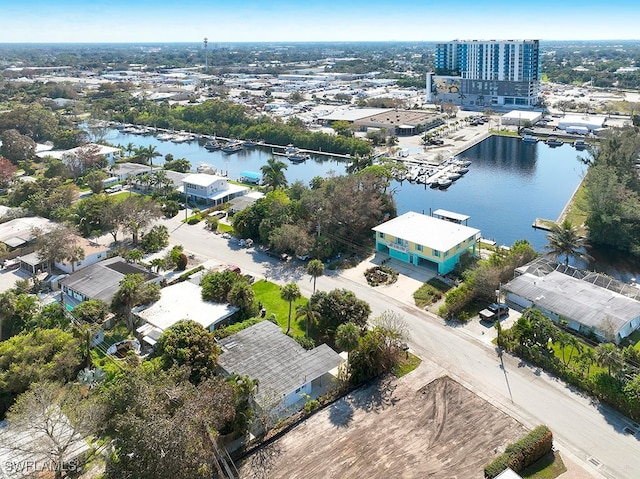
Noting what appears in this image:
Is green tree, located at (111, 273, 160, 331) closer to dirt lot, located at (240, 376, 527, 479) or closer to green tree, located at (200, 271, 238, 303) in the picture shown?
green tree, located at (200, 271, 238, 303)

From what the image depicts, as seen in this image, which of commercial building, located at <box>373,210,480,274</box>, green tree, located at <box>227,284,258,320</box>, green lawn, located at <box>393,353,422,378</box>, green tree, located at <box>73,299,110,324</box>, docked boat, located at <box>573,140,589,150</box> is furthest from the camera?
docked boat, located at <box>573,140,589,150</box>

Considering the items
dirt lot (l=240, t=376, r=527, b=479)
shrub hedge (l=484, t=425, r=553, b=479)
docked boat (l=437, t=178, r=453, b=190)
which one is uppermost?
docked boat (l=437, t=178, r=453, b=190)

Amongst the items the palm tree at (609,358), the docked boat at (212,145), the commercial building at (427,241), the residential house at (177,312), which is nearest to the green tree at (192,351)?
the residential house at (177,312)

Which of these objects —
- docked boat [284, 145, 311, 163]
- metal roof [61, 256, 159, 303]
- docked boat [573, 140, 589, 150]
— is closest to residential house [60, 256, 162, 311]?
metal roof [61, 256, 159, 303]

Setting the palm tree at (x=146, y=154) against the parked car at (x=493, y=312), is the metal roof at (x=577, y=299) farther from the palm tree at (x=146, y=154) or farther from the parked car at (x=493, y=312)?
the palm tree at (x=146, y=154)

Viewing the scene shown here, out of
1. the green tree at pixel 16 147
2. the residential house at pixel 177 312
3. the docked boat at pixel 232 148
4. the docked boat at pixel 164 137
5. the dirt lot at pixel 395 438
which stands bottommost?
the dirt lot at pixel 395 438

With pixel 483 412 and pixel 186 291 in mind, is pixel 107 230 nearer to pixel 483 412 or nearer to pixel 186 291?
pixel 186 291

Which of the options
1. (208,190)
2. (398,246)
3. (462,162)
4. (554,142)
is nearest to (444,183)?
(462,162)
